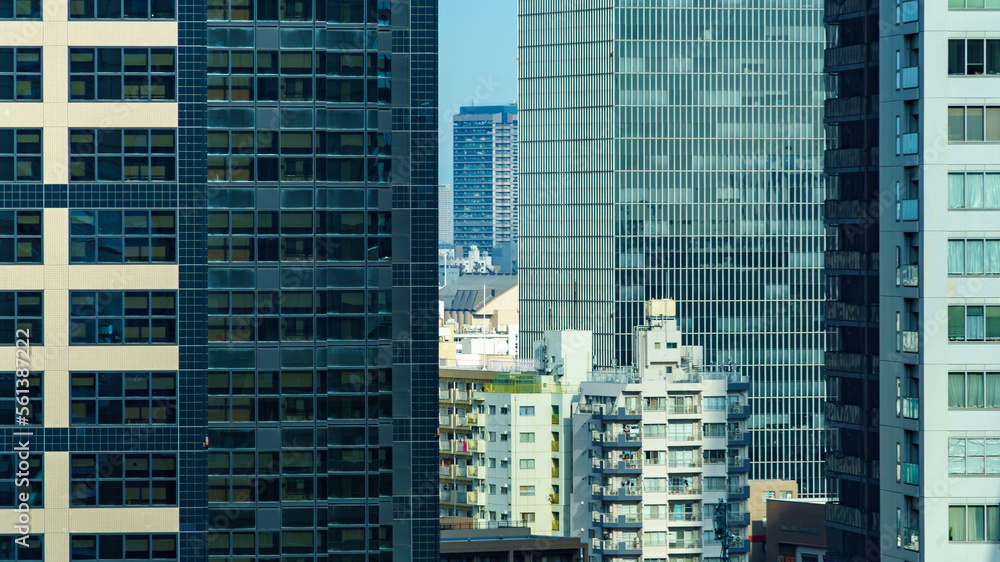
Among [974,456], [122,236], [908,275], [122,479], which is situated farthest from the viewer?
[122,236]

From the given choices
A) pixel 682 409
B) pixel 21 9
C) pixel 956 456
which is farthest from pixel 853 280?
pixel 682 409

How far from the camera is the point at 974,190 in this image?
8038cm

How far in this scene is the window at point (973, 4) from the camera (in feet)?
267

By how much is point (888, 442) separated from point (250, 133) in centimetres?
3693

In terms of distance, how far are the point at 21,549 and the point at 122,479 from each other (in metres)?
5.82

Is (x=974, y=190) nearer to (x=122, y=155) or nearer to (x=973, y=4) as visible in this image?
(x=973, y=4)

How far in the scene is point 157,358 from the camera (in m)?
87.9

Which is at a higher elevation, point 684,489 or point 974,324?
point 974,324

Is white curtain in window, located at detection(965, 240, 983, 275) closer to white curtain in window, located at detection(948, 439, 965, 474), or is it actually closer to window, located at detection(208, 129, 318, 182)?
white curtain in window, located at detection(948, 439, 965, 474)

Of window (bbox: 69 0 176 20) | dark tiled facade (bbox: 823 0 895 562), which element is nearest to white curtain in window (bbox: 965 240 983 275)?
dark tiled facade (bbox: 823 0 895 562)

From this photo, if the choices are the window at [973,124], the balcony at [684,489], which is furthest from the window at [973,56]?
the balcony at [684,489]

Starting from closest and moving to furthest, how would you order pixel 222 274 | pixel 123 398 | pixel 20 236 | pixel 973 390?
pixel 973 390 < pixel 20 236 < pixel 123 398 < pixel 222 274

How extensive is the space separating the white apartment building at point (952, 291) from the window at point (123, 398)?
36.3m

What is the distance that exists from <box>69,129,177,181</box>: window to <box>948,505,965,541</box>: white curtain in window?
41.5 m
